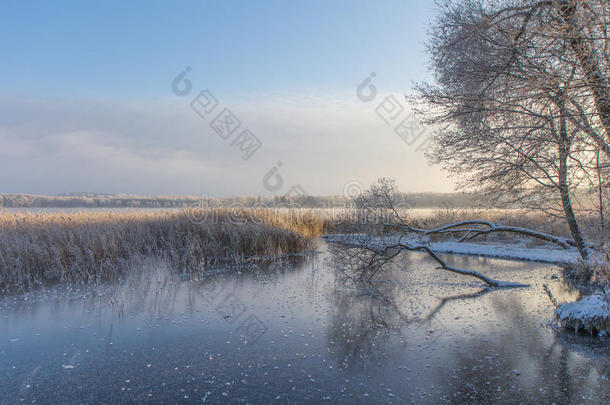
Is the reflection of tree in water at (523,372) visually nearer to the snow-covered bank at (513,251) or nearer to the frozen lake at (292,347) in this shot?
the frozen lake at (292,347)

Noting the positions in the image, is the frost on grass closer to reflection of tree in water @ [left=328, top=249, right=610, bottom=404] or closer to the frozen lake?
the frozen lake

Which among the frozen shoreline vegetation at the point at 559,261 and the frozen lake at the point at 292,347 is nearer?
the frozen lake at the point at 292,347

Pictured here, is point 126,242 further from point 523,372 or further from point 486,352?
point 523,372

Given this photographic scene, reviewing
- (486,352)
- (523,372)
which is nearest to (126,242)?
(486,352)

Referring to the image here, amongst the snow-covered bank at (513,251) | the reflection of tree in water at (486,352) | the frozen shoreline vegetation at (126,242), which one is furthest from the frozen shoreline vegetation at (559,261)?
the frozen shoreline vegetation at (126,242)

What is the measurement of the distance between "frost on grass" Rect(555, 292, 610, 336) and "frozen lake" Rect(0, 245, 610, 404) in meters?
0.20

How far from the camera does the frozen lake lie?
3129mm

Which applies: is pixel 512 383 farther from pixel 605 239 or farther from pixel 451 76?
pixel 451 76

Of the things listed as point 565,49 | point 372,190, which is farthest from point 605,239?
point 372,190

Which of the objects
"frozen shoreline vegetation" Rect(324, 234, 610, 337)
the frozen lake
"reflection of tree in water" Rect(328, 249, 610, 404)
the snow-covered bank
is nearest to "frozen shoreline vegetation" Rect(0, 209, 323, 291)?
the frozen lake

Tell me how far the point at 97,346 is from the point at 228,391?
6.32ft

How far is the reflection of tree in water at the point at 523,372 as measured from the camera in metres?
3.03

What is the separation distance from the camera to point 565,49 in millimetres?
5359

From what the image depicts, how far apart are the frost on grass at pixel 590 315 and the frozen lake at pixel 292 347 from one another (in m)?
0.20
